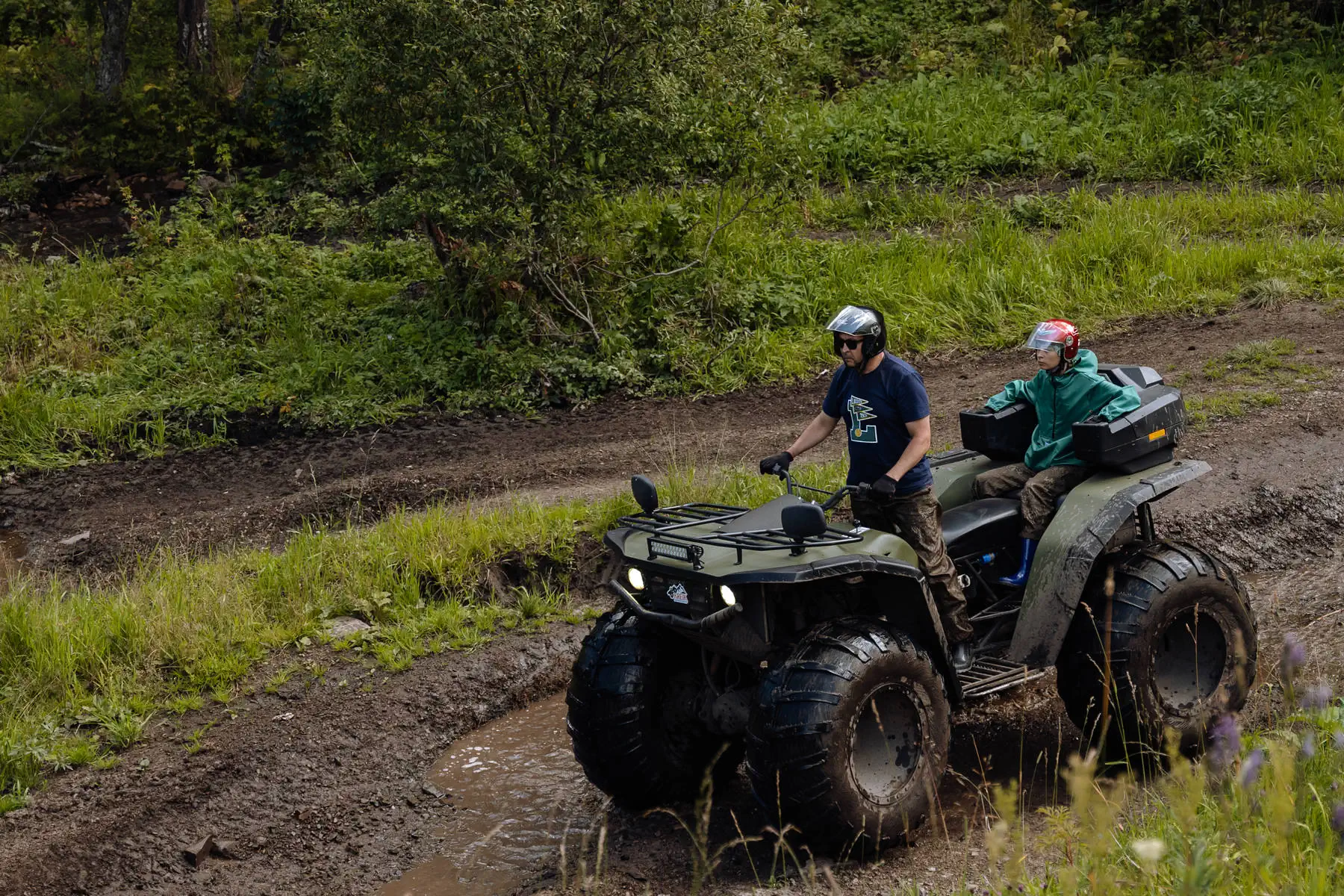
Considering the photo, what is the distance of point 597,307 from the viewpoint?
12977 mm

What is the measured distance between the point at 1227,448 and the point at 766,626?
561 centimetres

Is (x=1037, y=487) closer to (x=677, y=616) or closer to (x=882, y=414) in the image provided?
(x=882, y=414)

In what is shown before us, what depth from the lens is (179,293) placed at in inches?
549

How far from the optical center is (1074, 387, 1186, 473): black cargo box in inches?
234

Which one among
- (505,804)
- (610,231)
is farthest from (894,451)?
(610,231)

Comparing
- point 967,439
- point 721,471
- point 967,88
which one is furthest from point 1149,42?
point 967,439

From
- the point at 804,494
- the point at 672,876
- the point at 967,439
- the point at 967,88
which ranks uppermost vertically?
the point at 967,88

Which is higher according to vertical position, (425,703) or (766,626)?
(766,626)

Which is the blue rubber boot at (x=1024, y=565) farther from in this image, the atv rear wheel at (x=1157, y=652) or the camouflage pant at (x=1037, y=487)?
the atv rear wheel at (x=1157, y=652)

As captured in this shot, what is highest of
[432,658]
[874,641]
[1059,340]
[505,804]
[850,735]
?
[1059,340]

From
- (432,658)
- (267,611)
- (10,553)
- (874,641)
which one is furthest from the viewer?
(10,553)

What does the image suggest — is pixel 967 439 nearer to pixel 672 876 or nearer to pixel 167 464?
pixel 672 876

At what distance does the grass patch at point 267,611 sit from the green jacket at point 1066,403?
2.73m

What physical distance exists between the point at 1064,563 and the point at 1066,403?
0.92 metres
